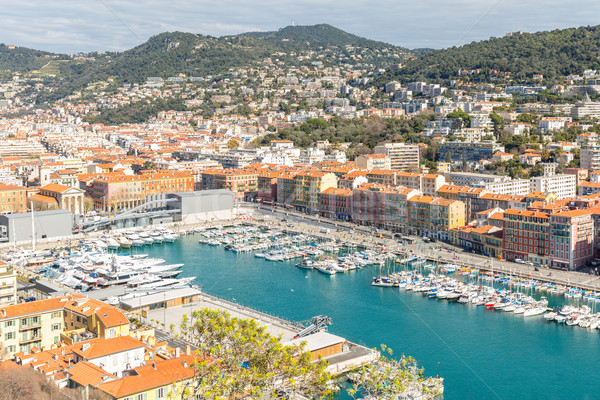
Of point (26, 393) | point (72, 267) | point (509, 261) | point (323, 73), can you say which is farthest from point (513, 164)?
point (323, 73)

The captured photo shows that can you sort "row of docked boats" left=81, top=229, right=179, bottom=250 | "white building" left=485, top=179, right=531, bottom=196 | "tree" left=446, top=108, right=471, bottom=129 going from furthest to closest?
"tree" left=446, top=108, right=471, bottom=129 → "white building" left=485, top=179, right=531, bottom=196 → "row of docked boats" left=81, top=229, right=179, bottom=250

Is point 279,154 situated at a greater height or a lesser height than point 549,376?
greater

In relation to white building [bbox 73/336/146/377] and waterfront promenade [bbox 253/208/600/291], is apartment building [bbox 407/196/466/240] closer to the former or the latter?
waterfront promenade [bbox 253/208/600/291]

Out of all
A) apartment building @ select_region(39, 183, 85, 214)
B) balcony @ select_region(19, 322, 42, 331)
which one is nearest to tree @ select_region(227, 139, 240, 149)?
apartment building @ select_region(39, 183, 85, 214)

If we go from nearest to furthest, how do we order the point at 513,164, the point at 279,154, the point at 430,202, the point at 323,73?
the point at 430,202 → the point at 513,164 → the point at 279,154 → the point at 323,73

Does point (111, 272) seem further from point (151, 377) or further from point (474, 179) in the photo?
point (474, 179)

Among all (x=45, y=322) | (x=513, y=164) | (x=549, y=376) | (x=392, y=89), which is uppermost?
(x=392, y=89)

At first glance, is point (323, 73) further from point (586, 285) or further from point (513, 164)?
point (586, 285)
